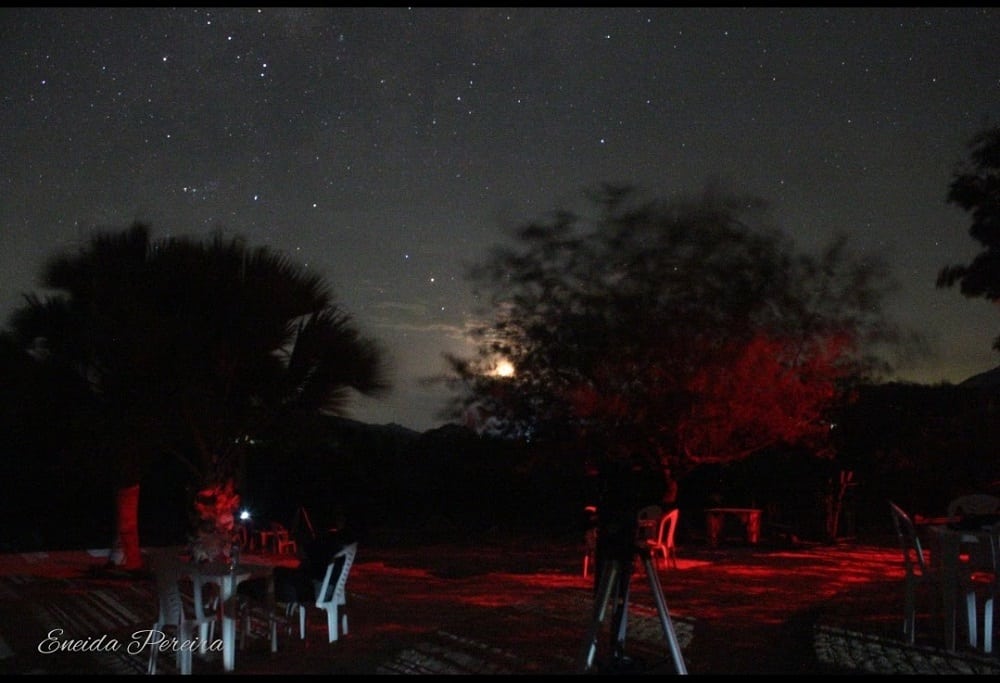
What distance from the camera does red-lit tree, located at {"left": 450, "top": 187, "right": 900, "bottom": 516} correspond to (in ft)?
43.1

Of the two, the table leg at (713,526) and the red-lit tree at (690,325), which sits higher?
the red-lit tree at (690,325)

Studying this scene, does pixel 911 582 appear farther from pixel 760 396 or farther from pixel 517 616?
pixel 760 396

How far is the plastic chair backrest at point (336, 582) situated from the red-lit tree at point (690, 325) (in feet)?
20.1

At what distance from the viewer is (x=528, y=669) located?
6293 mm

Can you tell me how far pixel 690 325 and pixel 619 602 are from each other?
7703 millimetres

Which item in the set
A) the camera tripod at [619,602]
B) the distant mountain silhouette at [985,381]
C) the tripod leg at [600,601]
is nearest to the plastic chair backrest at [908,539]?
the camera tripod at [619,602]

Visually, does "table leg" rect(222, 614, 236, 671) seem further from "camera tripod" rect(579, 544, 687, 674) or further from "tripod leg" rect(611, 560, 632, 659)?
"tripod leg" rect(611, 560, 632, 659)

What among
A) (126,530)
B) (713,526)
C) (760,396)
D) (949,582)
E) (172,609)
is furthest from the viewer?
(713,526)

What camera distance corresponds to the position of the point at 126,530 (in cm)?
1266

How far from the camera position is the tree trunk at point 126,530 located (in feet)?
41.3

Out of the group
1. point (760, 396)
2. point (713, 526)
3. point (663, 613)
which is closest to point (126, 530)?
point (760, 396)

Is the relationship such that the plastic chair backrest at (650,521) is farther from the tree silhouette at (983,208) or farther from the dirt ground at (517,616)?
the tree silhouette at (983,208)

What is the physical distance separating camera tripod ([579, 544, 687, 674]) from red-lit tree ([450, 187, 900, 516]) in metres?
7.37

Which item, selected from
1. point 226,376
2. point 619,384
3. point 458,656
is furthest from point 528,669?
point 619,384
